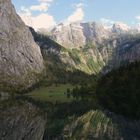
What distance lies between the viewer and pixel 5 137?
7638 cm

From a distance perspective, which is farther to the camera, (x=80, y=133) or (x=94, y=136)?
(x=80, y=133)

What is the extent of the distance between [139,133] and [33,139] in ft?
69.1

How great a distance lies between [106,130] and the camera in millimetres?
82250

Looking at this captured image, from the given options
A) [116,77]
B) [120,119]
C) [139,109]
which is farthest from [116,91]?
[120,119]

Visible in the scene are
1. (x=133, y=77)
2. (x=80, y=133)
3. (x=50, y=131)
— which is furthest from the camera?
(x=133, y=77)

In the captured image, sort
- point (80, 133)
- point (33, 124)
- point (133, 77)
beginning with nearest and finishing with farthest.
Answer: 1. point (80, 133)
2. point (33, 124)
3. point (133, 77)

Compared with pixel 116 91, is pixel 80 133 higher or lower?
higher

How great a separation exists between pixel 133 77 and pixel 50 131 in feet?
322

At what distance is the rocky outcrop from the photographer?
7212 centimetres

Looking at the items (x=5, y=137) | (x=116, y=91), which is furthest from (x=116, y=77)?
(x=5, y=137)

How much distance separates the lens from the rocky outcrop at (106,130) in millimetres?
72125

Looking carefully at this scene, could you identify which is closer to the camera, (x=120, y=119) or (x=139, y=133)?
(x=139, y=133)

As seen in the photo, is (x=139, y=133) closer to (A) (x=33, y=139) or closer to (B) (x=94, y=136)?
(B) (x=94, y=136)

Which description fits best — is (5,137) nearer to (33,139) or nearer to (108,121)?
(33,139)
